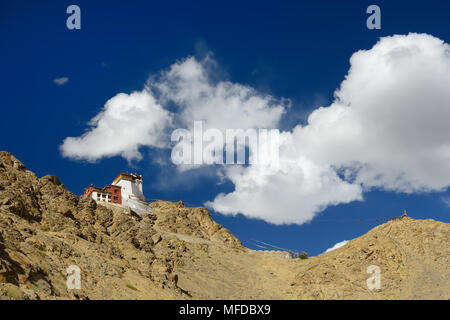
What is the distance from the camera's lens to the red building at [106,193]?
3479 inches

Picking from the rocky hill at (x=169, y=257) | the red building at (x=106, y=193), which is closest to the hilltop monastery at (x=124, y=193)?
the red building at (x=106, y=193)

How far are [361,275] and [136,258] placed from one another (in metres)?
37.6

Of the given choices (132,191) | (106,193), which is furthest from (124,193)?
(106,193)

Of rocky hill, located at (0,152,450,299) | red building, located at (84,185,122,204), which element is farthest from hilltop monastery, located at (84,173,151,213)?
rocky hill, located at (0,152,450,299)

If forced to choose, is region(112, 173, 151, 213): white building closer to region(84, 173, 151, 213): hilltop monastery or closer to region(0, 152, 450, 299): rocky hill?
region(84, 173, 151, 213): hilltop monastery

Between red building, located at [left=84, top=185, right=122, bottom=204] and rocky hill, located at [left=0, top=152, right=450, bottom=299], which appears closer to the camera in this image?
rocky hill, located at [left=0, top=152, right=450, bottom=299]

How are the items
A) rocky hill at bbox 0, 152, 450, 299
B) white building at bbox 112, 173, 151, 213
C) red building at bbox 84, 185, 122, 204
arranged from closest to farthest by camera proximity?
1. rocky hill at bbox 0, 152, 450, 299
2. red building at bbox 84, 185, 122, 204
3. white building at bbox 112, 173, 151, 213

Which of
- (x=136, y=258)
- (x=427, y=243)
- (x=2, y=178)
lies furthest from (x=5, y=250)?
(x=427, y=243)

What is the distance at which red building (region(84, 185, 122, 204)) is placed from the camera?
290 feet

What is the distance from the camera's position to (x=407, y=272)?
6700 centimetres

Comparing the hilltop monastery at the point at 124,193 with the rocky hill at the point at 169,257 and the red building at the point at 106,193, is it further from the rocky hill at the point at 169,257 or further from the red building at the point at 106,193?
the rocky hill at the point at 169,257

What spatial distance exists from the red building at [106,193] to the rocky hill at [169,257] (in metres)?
9.60

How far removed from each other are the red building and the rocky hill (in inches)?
378
